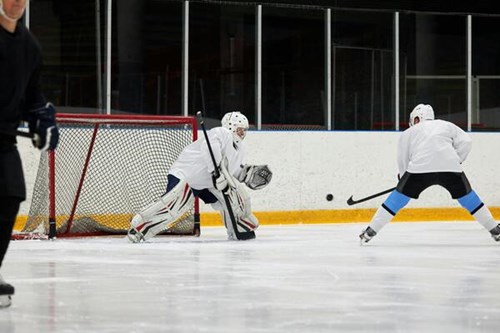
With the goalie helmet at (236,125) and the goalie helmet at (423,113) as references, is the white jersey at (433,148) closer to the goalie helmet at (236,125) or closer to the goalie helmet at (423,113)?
the goalie helmet at (423,113)

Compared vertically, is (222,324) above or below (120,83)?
below

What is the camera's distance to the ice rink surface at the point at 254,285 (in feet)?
13.7

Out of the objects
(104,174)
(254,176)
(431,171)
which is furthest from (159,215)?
Result: (431,171)

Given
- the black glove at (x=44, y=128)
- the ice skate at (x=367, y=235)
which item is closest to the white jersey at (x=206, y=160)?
the ice skate at (x=367, y=235)

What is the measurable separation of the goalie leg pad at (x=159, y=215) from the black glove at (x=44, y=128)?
182 inches

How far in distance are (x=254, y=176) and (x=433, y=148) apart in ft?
5.03

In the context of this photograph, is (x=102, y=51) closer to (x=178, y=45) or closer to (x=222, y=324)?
(x=178, y=45)

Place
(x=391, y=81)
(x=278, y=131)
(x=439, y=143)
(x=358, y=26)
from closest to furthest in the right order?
(x=439, y=143)
(x=278, y=131)
(x=391, y=81)
(x=358, y=26)

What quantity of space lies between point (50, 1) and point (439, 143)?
7.55m

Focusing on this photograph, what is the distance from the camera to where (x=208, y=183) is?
9148mm

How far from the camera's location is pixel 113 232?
963 centimetres

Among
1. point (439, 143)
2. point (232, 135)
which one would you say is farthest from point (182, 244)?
point (439, 143)

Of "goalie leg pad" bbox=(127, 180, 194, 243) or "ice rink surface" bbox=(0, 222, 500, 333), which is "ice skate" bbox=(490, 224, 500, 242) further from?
"goalie leg pad" bbox=(127, 180, 194, 243)

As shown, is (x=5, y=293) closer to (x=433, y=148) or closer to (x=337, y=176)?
(x=433, y=148)
